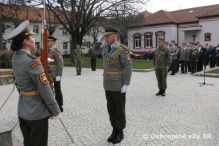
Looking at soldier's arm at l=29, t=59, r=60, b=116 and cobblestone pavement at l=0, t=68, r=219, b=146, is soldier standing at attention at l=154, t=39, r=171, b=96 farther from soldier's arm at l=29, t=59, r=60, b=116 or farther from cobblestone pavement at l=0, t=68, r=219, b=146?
soldier's arm at l=29, t=59, r=60, b=116

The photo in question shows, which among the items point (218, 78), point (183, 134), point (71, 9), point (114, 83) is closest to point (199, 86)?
point (218, 78)

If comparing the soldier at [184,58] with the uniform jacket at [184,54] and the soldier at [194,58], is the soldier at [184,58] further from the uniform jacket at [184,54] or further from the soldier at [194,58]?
the soldier at [194,58]

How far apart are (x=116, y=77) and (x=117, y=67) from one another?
0.18 m

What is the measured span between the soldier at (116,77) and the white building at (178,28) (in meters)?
36.0

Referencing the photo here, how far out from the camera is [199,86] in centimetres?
1339

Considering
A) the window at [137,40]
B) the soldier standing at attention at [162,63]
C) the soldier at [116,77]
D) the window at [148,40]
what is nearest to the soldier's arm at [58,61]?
the soldier at [116,77]

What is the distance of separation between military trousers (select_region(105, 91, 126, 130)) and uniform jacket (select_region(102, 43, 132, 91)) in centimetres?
11

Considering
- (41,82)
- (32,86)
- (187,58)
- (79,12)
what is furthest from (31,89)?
(79,12)

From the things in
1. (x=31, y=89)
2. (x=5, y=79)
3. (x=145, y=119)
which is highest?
(x=31, y=89)

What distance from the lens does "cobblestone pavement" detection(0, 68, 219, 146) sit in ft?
20.1

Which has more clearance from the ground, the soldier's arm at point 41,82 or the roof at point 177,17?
the roof at point 177,17

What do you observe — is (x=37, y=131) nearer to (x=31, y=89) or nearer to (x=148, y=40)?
(x=31, y=89)

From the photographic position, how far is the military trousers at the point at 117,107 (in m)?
5.96

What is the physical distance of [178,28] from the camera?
47.2m
